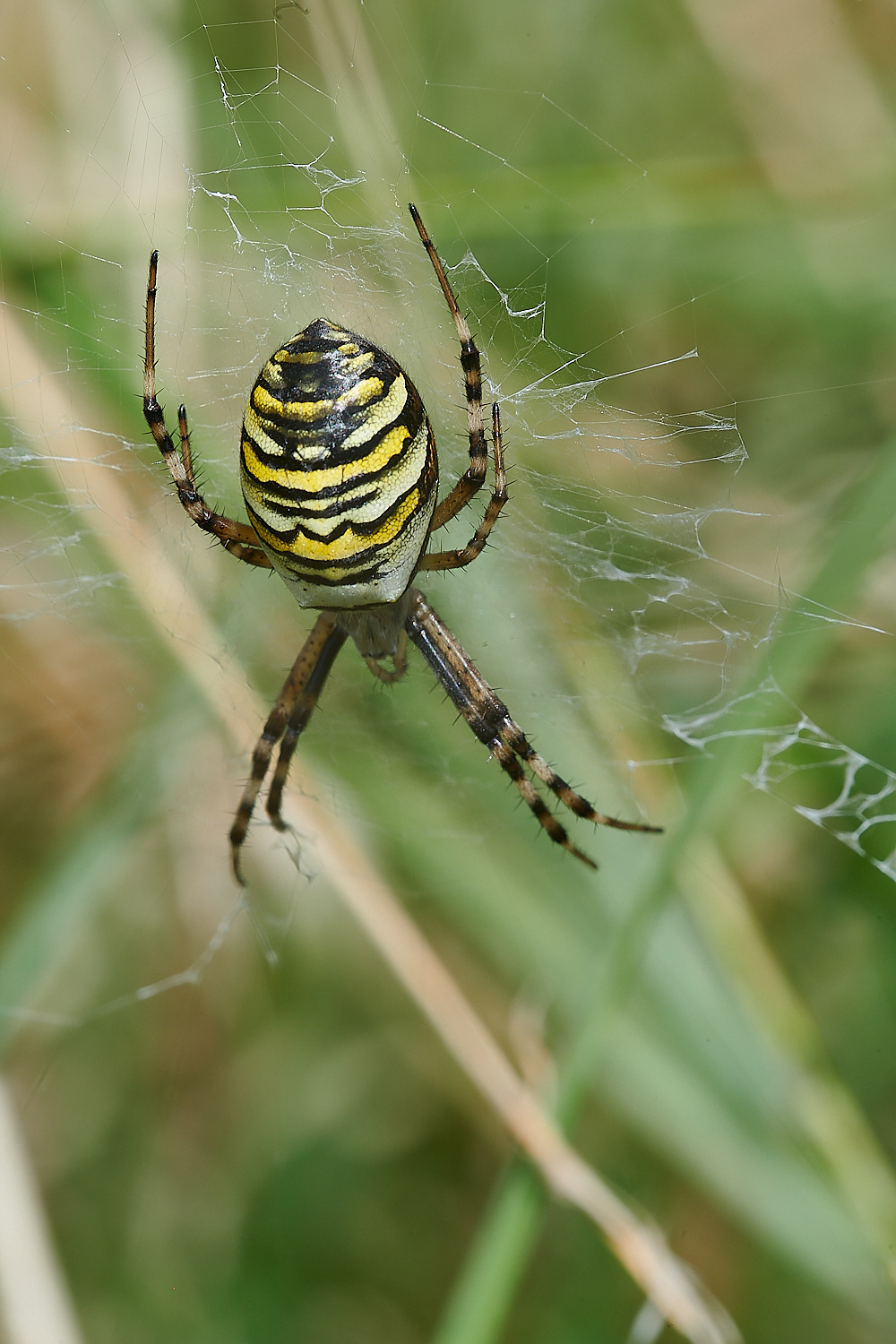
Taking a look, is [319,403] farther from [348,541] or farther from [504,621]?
[504,621]

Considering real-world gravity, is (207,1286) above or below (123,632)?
below

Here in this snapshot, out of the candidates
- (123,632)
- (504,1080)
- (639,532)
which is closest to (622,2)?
(639,532)

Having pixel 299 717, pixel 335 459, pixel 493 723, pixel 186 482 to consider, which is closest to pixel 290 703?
pixel 299 717

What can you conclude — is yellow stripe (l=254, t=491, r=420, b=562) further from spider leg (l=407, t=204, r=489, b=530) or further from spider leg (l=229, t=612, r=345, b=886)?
spider leg (l=229, t=612, r=345, b=886)

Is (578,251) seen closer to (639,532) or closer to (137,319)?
(639,532)

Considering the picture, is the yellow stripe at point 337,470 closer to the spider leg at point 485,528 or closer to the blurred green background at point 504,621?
the spider leg at point 485,528

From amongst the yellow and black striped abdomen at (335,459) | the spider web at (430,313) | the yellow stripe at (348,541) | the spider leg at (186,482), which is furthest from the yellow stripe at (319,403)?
the spider web at (430,313)
